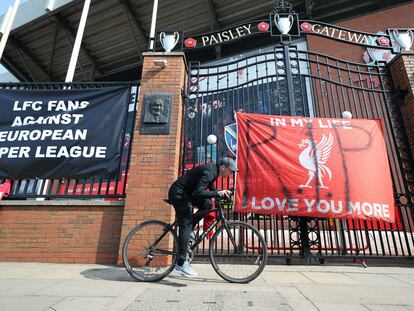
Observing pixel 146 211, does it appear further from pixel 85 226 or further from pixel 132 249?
pixel 85 226

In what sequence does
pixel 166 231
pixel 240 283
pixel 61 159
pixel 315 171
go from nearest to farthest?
pixel 240 283
pixel 166 231
pixel 315 171
pixel 61 159

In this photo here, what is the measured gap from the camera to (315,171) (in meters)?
4.39

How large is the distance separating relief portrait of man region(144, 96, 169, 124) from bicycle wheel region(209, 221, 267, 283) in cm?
230

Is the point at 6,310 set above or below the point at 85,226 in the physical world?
below

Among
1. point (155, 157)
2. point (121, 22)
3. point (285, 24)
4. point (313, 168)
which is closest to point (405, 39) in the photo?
point (285, 24)

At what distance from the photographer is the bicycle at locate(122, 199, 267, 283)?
3092 millimetres

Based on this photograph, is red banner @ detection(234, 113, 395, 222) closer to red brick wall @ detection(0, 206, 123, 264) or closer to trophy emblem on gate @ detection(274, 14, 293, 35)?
red brick wall @ detection(0, 206, 123, 264)

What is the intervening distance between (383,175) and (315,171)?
1180mm

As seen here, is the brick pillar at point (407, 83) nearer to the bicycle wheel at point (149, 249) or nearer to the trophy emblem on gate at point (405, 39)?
the trophy emblem on gate at point (405, 39)

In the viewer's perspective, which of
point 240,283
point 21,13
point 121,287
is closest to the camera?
point 121,287

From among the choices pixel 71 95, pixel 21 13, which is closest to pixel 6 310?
pixel 71 95

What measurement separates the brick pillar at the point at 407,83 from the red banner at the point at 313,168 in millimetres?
804

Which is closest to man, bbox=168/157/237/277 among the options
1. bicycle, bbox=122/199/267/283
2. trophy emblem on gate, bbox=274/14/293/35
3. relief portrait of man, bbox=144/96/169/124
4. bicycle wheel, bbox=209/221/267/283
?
bicycle, bbox=122/199/267/283

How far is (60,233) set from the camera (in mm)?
4230
